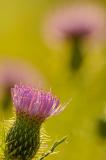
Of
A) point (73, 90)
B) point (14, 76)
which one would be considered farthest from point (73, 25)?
point (14, 76)

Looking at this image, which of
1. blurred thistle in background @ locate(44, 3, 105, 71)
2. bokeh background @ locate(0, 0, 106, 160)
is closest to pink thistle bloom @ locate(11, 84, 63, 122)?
bokeh background @ locate(0, 0, 106, 160)

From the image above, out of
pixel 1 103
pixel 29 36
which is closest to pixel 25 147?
pixel 1 103

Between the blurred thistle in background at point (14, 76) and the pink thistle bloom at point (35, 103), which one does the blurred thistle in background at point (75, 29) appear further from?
the pink thistle bloom at point (35, 103)

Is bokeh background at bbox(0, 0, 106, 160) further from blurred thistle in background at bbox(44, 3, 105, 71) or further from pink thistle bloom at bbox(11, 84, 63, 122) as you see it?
pink thistle bloom at bbox(11, 84, 63, 122)

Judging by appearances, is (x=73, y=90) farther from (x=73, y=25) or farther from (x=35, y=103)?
(x=35, y=103)

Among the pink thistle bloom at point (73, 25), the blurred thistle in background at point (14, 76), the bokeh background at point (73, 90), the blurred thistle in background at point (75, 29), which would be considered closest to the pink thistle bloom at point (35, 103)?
the bokeh background at point (73, 90)
